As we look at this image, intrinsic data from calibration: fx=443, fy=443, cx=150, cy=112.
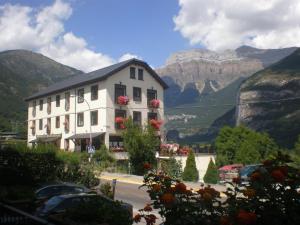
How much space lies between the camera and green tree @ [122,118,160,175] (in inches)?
1592

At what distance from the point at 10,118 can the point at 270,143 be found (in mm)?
105717

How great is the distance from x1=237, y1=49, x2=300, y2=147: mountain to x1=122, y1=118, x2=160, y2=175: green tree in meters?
76.7

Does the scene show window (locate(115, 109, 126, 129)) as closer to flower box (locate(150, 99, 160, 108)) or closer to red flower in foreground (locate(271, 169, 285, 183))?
flower box (locate(150, 99, 160, 108))

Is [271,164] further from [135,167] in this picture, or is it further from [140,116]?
[140,116]

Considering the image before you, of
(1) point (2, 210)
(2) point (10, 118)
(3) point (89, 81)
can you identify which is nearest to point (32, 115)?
(3) point (89, 81)

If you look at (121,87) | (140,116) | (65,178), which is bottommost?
(65,178)

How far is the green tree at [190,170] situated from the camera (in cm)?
3884

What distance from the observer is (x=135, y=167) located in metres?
41.3

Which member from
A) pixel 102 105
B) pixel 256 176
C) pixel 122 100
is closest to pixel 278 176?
pixel 256 176

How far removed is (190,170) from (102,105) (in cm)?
1592

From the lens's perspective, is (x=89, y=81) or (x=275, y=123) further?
(x=275, y=123)

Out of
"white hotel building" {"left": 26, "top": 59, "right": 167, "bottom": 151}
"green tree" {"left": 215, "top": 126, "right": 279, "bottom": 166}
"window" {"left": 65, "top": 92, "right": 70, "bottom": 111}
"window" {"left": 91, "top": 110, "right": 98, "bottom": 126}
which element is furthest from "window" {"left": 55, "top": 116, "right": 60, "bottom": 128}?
"green tree" {"left": 215, "top": 126, "right": 279, "bottom": 166}

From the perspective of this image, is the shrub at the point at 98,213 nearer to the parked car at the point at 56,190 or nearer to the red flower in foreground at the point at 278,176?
the red flower in foreground at the point at 278,176

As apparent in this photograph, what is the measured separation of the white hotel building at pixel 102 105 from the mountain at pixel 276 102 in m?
65.2
